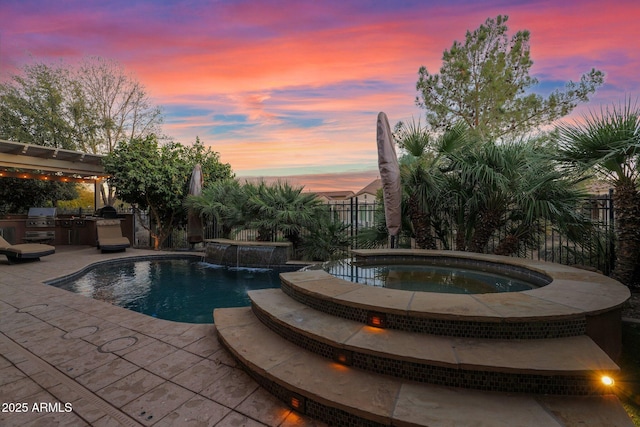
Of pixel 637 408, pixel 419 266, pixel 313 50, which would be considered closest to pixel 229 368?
pixel 637 408

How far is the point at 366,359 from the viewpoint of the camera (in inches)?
90.4

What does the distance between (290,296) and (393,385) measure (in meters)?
1.80

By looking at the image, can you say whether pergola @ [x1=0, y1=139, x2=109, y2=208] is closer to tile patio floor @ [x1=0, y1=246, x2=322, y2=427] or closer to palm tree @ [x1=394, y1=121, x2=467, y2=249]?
tile patio floor @ [x1=0, y1=246, x2=322, y2=427]

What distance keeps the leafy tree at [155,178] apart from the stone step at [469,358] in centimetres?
922

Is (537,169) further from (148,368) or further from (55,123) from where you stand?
(55,123)

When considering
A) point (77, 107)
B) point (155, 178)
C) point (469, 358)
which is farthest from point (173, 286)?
point (77, 107)

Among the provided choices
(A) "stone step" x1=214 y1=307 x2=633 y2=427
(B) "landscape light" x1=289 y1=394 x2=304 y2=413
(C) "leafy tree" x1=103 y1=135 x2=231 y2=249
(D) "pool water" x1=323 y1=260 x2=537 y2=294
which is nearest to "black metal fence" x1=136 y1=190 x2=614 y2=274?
(C) "leafy tree" x1=103 y1=135 x2=231 y2=249

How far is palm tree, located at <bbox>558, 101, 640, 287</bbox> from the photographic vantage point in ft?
13.6

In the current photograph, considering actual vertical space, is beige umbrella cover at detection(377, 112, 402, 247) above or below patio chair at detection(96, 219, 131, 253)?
above

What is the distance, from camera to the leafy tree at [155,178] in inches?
384

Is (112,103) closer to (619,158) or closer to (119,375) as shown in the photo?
(119,375)

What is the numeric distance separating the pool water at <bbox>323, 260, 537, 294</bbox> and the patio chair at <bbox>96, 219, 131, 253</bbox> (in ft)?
26.0

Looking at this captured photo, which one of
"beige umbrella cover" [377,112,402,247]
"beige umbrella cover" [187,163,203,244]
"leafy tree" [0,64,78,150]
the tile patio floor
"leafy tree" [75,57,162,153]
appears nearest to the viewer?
the tile patio floor

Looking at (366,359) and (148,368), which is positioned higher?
(366,359)
